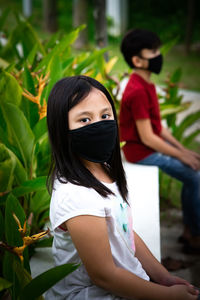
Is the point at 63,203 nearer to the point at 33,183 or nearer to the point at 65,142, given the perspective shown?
the point at 65,142

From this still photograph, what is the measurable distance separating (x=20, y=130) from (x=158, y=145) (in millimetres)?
1274

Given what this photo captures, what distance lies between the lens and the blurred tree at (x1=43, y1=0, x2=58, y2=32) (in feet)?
38.3

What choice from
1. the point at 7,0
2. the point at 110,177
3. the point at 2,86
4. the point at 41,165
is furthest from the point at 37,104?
the point at 7,0

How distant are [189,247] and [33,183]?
1591 millimetres

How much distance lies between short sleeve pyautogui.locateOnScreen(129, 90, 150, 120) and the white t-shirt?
133 centimetres

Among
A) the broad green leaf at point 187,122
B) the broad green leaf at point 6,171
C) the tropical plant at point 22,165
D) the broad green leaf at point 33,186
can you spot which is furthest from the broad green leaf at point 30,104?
the broad green leaf at point 187,122

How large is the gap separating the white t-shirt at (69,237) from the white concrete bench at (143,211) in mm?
413

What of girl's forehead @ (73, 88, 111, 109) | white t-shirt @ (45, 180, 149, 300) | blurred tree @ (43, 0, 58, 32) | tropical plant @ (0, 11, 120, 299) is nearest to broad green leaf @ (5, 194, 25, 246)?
tropical plant @ (0, 11, 120, 299)

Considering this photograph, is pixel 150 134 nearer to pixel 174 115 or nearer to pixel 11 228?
pixel 174 115

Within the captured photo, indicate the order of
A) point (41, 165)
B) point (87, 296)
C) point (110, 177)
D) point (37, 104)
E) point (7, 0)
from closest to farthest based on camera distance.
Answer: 1. point (87, 296)
2. point (110, 177)
3. point (37, 104)
4. point (41, 165)
5. point (7, 0)

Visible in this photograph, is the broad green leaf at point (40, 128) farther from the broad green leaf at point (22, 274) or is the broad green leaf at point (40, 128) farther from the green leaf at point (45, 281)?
the green leaf at point (45, 281)

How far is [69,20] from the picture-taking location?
13.4 meters

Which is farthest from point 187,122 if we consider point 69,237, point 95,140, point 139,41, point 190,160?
point 69,237

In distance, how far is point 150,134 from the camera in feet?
9.86
